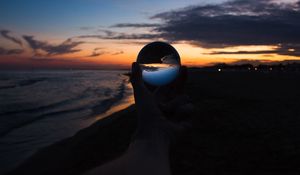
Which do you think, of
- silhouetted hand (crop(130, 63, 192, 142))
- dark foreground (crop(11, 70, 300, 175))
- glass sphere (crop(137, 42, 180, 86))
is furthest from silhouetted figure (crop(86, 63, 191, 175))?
dark foreground (crop(11, 70, 300, 175))

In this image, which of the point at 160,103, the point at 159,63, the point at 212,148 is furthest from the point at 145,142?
the point at 212,148

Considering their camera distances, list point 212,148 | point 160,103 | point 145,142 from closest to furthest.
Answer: point 145,142 < point 160,103 < point 212,148

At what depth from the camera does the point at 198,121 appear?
929cm

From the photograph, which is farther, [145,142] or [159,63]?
[159,63]

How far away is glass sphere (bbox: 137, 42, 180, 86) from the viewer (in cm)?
421

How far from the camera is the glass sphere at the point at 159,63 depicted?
4215 mm

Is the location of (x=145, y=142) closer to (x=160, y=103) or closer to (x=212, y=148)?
(x=160, y=103)

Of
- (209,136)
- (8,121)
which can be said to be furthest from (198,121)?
(8,121)

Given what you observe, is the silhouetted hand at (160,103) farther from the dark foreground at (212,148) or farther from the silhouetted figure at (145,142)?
the dark foreground at (212,148)

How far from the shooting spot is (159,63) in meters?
4.40

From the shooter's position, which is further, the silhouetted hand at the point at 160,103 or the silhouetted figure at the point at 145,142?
the silhouetted hand at the point at 160,103

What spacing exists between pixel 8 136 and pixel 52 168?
368 centimetres

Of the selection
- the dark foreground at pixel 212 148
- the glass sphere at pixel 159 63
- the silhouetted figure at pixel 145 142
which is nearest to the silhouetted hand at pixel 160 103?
the silhouetted figure at pixel 145 142

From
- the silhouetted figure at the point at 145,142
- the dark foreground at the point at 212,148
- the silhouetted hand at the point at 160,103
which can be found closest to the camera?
the silhouetted figure at the point at 145,142
